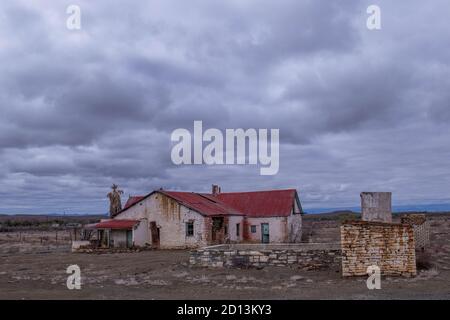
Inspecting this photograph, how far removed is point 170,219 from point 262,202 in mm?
10005

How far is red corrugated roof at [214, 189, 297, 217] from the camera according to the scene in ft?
128

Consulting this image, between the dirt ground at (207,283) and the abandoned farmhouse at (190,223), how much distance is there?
1021 cm

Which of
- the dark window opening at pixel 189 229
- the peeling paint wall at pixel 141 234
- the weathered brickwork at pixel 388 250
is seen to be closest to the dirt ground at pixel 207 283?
the weathered brickwork at pixel 388 250

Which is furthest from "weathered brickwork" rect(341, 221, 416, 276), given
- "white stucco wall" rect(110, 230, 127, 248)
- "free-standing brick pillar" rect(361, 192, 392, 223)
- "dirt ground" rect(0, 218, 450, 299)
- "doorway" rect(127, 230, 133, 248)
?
"white stucco wall" rect(110, 230, 127, 248)

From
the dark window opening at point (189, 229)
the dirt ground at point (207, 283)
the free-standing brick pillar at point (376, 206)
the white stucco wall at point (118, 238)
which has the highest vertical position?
the free-standing brick pillar at point (376, 206)

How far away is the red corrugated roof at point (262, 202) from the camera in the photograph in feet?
128

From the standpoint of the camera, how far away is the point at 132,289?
1552cm

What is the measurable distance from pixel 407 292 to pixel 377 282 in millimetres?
1403

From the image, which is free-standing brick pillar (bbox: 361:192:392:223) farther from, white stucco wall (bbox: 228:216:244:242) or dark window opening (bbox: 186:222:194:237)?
white stucco wall (bbox: 228:216:244:242)

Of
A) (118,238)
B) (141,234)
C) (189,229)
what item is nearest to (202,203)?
(189,229)

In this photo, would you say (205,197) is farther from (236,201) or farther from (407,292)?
(407,292)

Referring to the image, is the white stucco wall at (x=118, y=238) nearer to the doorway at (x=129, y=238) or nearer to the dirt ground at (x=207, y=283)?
the doorway at (x=129, y=238)

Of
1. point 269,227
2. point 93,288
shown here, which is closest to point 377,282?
point 93,288

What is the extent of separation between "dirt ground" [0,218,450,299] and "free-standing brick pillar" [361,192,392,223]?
7.33ft
